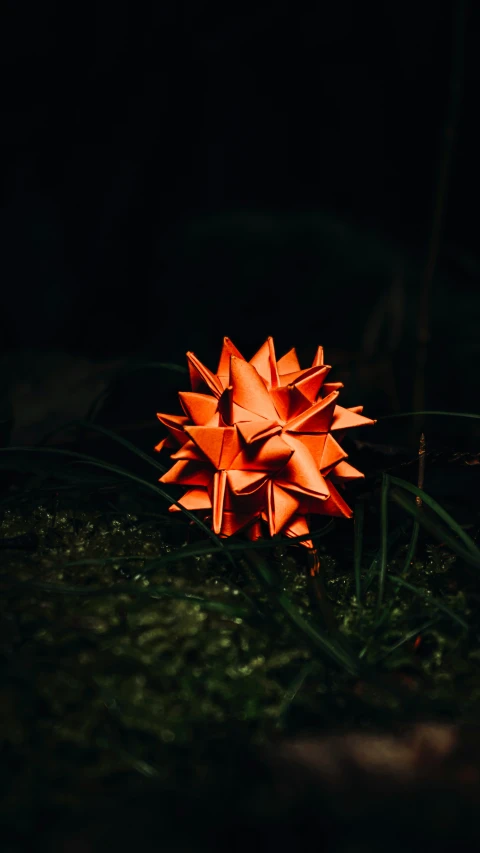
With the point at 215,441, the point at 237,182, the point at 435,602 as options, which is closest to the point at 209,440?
the point at 215,441

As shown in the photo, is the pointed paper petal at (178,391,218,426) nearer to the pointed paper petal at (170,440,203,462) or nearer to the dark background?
the pointed paper petal at (170,440,203,462)

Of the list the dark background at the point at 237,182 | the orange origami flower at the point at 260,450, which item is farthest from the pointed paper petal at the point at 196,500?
the dark background at the point at 237,182

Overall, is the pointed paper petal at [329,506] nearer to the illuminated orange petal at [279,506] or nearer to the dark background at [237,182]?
the illuminated orange petal at [279,506]

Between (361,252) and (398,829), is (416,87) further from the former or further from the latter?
(398,829)

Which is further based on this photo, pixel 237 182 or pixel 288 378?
Result: pixel 237 182

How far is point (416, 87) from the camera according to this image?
0.42 metres

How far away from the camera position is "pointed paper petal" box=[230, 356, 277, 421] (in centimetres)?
28

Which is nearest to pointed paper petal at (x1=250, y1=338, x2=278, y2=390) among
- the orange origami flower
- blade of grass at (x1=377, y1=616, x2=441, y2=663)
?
the orange origami flower

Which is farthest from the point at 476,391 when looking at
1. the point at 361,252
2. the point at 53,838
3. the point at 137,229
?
the point at 53,838

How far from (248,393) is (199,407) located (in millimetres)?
22

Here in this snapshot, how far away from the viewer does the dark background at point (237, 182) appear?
0.43 metres

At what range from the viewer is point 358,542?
29 centimetres

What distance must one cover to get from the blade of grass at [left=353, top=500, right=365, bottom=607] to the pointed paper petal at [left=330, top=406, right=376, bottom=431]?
0.14 ft

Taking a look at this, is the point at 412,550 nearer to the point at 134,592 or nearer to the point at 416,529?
the point at 416,529
